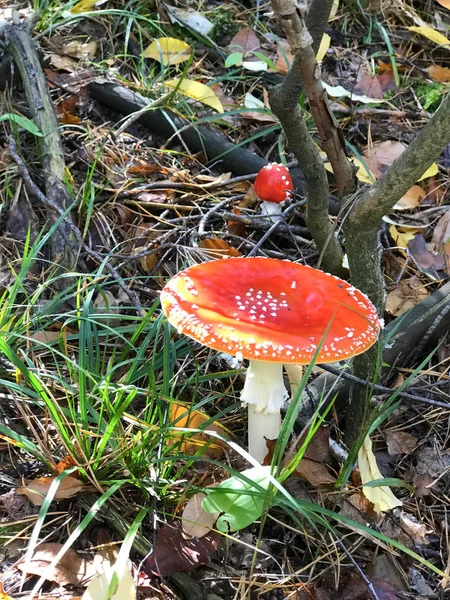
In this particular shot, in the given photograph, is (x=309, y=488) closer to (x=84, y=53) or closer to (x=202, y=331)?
(x=202, y=331)

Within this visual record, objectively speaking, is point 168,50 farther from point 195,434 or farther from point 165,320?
point 195,434

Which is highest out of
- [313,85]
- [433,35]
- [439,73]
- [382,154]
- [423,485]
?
[313,85]

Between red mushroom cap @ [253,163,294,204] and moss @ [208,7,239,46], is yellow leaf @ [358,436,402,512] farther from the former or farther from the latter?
moss @ [208,7,239,46]

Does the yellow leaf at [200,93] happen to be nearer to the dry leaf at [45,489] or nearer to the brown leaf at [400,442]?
the brown leaf at [400,442]

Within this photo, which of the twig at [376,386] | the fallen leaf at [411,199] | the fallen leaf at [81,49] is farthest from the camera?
the fallen leaf at [81,49]

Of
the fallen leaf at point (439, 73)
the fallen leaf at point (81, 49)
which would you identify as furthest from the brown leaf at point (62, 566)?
the fallen leaf at point (439, 73)

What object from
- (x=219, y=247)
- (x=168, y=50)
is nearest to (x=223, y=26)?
(x=168, y=50)
